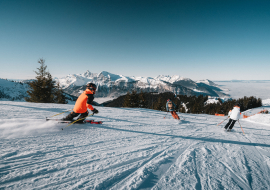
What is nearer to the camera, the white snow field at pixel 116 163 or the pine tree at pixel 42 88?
the white snow field at pixel 116 163

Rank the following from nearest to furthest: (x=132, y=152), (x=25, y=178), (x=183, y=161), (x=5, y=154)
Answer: (x=25, y=178)
(x=5, y=154)
(x=183, y=161)
(x=132, y=152)

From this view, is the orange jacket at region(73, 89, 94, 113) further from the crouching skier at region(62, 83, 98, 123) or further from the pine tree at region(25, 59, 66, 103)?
the pine tree at region(25, 59, 66, 103)

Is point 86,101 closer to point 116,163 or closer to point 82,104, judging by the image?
point 82,104

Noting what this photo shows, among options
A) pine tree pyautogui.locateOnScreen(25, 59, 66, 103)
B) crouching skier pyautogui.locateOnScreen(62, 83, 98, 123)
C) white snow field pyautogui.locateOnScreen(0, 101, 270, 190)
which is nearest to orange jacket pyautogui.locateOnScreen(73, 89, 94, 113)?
crouching skier pyautogui.locateOnScreen(62, 83, 98, 123)

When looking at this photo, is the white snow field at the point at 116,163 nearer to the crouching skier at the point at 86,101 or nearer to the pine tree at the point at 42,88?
the crouching skier at the point at 86,101

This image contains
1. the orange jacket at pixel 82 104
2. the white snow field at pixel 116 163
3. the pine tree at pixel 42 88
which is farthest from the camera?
the pine tree at pixel 42 88

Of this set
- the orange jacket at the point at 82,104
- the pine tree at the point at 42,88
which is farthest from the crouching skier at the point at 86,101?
the pine tree at the point at 42,88

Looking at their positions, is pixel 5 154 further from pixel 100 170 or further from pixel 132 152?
pixel 132 152

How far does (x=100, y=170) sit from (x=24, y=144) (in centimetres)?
248

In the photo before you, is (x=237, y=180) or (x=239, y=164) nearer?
(x=237, y=180)

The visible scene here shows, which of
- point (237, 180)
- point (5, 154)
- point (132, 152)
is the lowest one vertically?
point (237, 180)

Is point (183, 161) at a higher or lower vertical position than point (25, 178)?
lower

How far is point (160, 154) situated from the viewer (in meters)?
3.32

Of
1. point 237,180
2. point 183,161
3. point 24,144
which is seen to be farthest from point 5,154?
point 237,180
